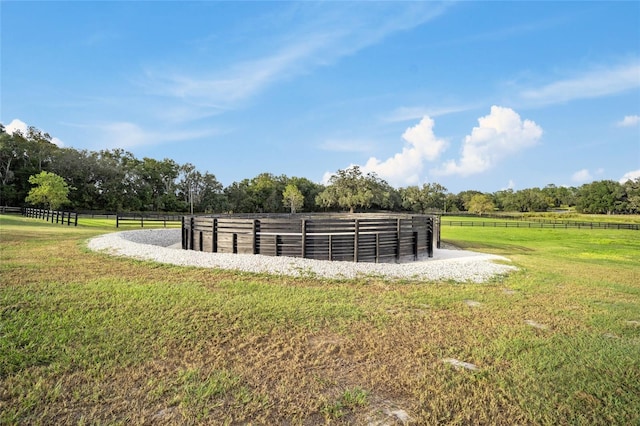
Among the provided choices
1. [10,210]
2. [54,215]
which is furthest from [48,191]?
[54,215]

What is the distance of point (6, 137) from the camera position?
169 feet

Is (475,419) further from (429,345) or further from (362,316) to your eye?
(362,316)

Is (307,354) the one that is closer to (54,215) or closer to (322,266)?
(322,266)

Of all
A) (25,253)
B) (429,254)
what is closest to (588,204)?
(429,254)

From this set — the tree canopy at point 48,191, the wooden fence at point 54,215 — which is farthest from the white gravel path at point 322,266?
the tree canopy at point 48,191

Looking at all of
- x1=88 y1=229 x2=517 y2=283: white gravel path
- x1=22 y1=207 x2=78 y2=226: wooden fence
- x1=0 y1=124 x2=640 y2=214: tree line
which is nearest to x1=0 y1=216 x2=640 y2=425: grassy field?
x1=88 y1=229 x2=517 y2=283: white gravel path

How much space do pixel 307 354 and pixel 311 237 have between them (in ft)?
22.9

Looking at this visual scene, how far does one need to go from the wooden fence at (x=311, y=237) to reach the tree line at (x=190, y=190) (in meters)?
49.4

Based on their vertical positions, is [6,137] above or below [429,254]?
above

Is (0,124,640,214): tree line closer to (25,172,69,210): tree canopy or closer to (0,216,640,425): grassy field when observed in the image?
(25,172,69,210): tree canopy

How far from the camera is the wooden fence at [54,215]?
25.1 m

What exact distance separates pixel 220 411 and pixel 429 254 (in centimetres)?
1203

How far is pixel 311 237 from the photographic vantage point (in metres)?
10.7

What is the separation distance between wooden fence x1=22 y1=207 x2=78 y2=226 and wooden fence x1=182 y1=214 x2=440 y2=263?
18.3m
